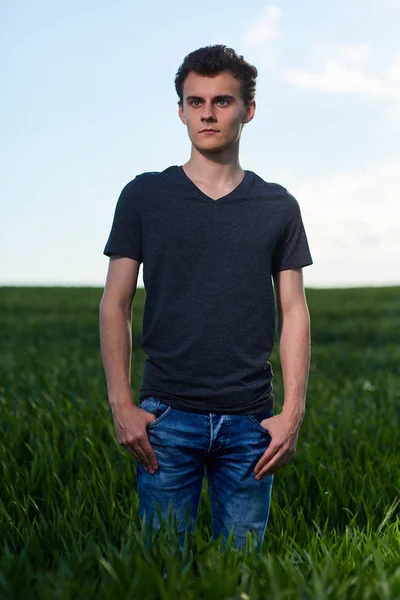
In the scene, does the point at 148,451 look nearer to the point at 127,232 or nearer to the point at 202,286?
the point at 202,286

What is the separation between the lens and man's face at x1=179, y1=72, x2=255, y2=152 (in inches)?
123

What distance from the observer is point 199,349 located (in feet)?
10.1

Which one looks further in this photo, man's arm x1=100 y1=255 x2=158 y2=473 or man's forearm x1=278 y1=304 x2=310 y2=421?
man's forearm x1=278 y1=304 x2=310 y2=421

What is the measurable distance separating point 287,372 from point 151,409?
568mm

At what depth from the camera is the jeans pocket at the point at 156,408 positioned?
3.02 m

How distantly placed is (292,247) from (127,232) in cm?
66

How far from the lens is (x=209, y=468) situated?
10.5ft

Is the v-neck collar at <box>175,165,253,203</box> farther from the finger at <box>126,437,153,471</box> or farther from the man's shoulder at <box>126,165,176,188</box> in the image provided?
the finger at <box>126,437,153,471</box>

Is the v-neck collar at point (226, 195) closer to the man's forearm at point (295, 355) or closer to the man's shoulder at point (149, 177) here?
the man's shoulder at point (149, 177)

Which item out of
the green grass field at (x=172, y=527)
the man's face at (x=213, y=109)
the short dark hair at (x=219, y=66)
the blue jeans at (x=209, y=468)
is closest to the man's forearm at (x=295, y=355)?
the blue jeans at (x=209, y=468)

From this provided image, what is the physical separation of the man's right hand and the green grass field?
28 cm

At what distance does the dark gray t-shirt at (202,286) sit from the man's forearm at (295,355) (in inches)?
3.7

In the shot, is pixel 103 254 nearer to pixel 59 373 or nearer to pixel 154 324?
pixel 154 324

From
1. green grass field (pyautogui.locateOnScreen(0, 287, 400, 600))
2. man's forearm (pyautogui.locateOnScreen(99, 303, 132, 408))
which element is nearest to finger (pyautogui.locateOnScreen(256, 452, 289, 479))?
green grass field (pyautogui.locateOnScreen(0, 287, 400, 600))
